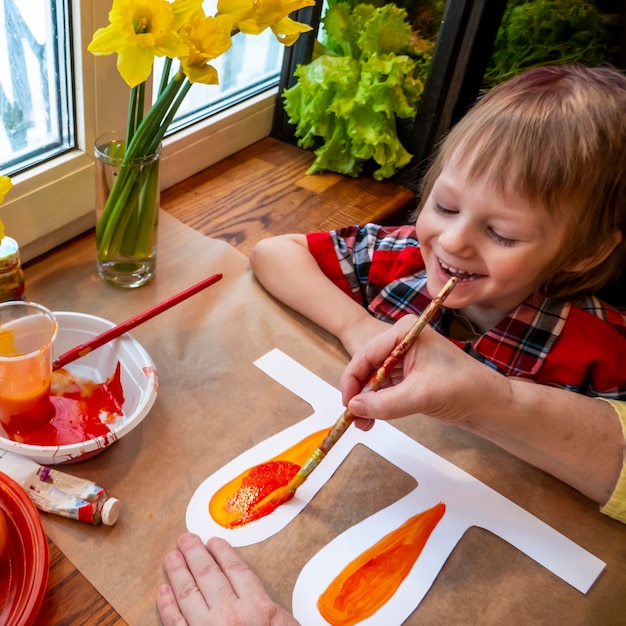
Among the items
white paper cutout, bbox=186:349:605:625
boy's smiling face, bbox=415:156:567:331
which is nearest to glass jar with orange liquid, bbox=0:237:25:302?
white paper cutout, bbox=186:349:605:625

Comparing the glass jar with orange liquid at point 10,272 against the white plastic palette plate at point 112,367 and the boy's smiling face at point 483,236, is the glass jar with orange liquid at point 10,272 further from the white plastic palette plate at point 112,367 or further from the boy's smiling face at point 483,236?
the boy's smiling face at point 483,236

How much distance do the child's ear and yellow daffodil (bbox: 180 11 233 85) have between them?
0.54 meters

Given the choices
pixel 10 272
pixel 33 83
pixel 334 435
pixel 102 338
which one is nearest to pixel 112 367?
pixel 102 338

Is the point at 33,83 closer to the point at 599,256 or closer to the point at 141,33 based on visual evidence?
the point at 141,33

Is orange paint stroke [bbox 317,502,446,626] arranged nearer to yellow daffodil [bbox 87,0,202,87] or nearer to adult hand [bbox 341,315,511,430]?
adult hand [bbox 341,315,511,430]

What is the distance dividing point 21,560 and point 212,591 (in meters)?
0.18

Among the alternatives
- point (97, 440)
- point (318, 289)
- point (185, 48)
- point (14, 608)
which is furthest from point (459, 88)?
point (14, 608)

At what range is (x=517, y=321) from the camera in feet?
2.99

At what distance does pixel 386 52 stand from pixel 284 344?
25.8 inches

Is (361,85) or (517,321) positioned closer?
(517,321)

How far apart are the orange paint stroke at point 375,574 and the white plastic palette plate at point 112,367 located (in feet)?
0.89

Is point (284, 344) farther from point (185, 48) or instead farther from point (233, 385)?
point (185, 48)

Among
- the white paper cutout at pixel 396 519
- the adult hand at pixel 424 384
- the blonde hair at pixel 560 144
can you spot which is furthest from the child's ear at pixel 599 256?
the white paper cutout at pixel 396 519

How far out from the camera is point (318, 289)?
0.94 meters
